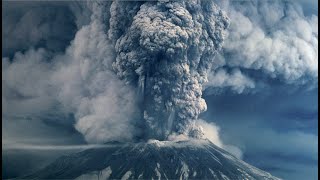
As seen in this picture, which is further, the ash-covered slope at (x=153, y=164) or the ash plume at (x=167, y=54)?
the ash-covered slope at (x=153, y=164)

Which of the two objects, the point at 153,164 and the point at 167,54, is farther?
the point at 153,164

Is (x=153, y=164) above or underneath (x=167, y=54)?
underneath

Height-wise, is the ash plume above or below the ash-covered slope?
above

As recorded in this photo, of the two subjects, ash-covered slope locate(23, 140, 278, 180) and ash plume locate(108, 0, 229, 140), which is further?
ash-covered slope locate(23, 140, 278, 180)

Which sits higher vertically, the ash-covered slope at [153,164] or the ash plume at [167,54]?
the ash plume at [167,54]

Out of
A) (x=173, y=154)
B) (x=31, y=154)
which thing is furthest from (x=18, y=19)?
(x=173, y=154)
